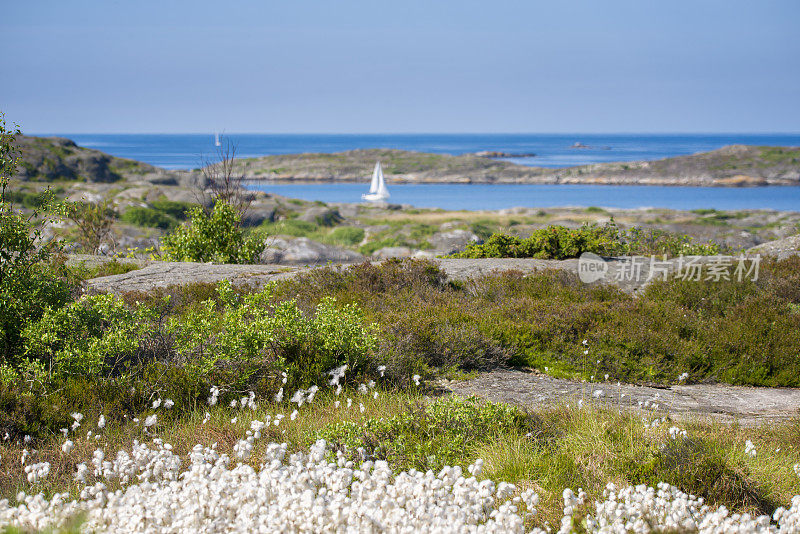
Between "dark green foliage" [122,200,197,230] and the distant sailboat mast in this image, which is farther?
the distant sailboat mast

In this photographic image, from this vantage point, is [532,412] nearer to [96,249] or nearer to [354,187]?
[96,249]

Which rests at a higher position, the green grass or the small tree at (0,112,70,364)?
the small tree at (0,112,70,364)

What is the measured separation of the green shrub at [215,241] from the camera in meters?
12.8

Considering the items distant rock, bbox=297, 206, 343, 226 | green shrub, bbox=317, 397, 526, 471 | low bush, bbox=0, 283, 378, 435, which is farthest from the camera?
distant rock, bbox=297, 206, 343, 226

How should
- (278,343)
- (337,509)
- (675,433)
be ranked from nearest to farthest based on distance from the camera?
1. (337,509)
2. (675,433)
3. (278,343)

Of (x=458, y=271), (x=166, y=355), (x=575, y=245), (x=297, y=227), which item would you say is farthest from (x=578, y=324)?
(x=297, y=227)

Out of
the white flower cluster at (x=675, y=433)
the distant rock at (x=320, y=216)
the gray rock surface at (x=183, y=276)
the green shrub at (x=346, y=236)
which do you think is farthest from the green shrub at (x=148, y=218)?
the white flower cluster at (x=675, y=433)

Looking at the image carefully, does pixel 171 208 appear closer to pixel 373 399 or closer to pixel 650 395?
pixel 373 399

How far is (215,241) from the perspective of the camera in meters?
12.9

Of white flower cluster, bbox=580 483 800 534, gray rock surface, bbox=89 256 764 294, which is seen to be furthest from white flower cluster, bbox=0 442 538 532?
gray rock surface, bbox=89 256 764 294

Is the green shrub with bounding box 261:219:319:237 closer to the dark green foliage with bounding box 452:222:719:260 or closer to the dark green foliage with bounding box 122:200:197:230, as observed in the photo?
the dark green foliage with bounding box 122:200:197:230

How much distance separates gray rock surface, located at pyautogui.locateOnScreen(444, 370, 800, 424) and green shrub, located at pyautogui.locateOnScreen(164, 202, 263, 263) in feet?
24.5

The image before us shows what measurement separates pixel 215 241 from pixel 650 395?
9.14m

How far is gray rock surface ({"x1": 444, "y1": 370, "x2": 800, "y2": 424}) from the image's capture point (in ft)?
19.2
